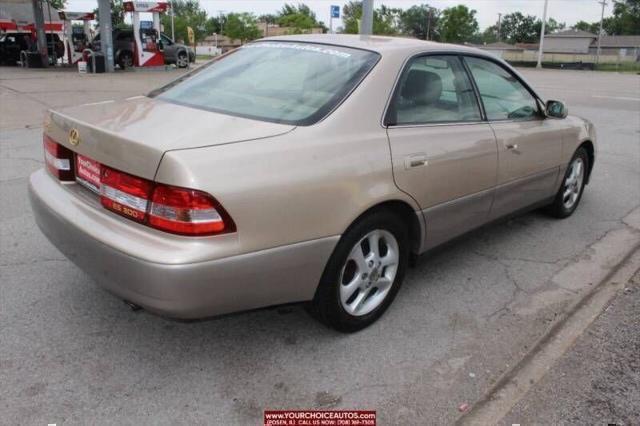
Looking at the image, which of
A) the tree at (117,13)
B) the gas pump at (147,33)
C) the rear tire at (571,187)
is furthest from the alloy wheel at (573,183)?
the tree at (117,13)

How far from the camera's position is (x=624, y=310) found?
346 centimetres

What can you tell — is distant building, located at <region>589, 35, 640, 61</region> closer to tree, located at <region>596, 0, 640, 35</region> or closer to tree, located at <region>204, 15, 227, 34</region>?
tree, located at <region>596, 0, 640, 35</region>

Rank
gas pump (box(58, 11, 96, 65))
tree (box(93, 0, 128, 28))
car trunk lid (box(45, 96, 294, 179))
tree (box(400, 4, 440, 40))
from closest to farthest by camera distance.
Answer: car trunk lid (box(45, 96, 294, 179)) < gas pump (box(58, 11, 96, 65)) < tree (box(93, 0, 128, 28)) < tree (box(400, 4, 440, 40))

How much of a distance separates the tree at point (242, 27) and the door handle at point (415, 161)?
3349 inches

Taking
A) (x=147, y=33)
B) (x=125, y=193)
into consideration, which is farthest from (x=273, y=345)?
(x=147, y=33)

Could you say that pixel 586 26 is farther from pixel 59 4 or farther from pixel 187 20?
pixel 59 4

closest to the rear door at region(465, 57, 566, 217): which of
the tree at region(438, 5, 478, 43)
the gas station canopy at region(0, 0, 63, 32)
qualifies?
the gas station canopy at region(0, 0, 63, 32)

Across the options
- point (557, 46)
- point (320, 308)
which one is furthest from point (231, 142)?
point (557, 46)

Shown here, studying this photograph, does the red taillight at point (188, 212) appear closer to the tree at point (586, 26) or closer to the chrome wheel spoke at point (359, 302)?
the chrome wheel spoke at point (359, 302)

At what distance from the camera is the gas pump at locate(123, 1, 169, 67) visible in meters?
22.4

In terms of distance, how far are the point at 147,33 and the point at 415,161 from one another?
23299mm

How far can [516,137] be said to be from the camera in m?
3.97

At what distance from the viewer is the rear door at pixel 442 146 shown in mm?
3076

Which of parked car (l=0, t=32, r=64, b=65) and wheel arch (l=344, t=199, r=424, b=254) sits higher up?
parked car (l=0, t=32, r=64, b=65)
